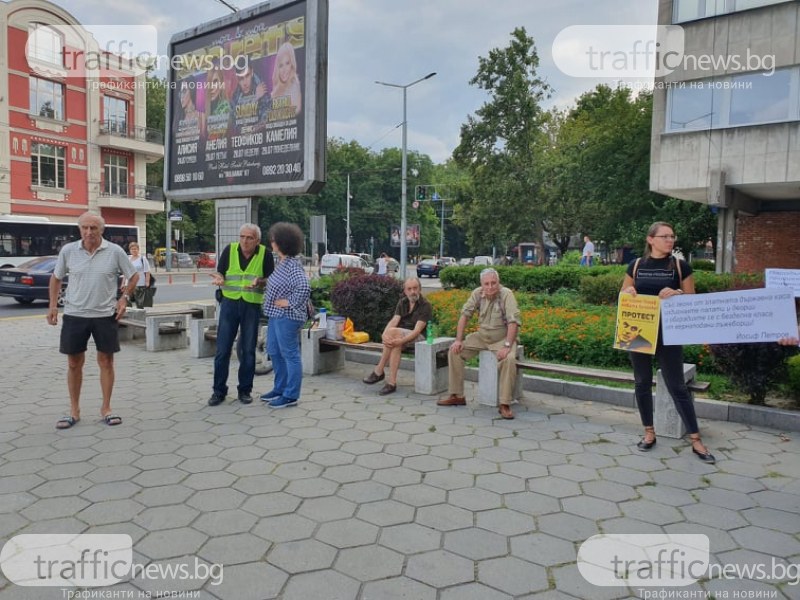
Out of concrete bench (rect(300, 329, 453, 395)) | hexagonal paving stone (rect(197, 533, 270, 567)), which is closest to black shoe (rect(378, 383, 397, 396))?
concrete bench (rect(300, 329, 453, 395))

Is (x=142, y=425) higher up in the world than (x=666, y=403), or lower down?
lower down

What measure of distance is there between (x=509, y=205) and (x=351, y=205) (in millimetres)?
39151

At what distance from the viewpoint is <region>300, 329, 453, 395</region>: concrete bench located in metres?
6.55

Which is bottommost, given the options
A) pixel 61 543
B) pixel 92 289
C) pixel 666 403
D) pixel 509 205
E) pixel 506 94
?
pixel 61 543

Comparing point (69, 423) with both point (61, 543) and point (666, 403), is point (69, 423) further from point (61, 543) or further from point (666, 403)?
point (666, 403)

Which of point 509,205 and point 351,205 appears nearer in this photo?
point 509,205

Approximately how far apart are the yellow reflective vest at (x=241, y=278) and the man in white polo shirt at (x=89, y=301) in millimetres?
965

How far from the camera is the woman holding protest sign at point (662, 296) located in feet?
15.2

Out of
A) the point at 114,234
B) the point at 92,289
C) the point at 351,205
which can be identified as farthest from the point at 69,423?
the point at 351,205

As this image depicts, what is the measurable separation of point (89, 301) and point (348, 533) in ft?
10.9

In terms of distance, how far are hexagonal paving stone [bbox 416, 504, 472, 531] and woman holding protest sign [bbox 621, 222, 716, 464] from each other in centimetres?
201

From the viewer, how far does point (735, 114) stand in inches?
690

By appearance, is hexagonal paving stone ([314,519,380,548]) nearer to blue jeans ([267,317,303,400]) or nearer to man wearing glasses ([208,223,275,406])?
blue jeans ([267,317,303,400])

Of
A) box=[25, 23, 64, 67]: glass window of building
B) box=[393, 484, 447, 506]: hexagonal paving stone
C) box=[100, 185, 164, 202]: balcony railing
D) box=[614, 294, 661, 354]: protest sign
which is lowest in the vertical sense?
box=[393, 484, 447, 506]: hexagonal paving stone
